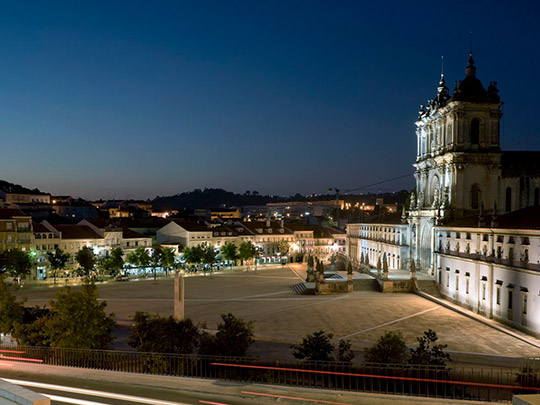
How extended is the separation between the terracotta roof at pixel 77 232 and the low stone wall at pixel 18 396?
2750 inches

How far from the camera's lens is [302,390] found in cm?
1568

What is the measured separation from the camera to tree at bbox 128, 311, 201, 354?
22672 millimetres

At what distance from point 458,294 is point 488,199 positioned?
18.5 m

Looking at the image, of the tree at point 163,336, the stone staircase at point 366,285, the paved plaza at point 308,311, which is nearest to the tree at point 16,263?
the paved plaza at point 308,311

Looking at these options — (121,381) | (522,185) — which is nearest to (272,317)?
(121,381)

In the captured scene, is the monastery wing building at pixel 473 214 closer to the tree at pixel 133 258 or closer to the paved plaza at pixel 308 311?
the paved plaza at pixel 308 311

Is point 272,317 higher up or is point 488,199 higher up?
point 488,199

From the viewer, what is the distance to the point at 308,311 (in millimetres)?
42094

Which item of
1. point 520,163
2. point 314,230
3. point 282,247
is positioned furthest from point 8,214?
point 520,163

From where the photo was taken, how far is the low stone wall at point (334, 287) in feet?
173

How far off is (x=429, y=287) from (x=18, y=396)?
154 feet

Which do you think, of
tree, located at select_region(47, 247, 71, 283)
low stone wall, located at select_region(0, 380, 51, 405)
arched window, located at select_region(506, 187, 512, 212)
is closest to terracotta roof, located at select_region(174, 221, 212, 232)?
tree, located at select_region(47, 247, 71, 283)

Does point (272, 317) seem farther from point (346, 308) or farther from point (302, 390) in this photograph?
point (302, 390)

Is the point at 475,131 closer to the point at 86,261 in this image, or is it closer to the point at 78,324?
the point at 78,324
